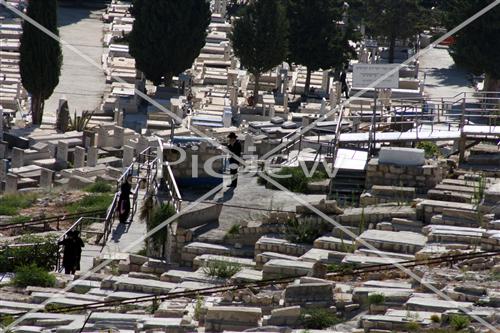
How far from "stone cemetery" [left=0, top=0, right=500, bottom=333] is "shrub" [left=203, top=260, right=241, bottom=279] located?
0.08 feet

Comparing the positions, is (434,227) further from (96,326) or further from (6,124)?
(6,124)

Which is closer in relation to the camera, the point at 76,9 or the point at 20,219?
the point at 20,219

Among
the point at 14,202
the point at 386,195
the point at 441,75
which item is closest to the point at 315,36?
the point at 441,75

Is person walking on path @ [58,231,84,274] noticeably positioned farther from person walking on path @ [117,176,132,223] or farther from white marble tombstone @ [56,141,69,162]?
white marble tombstone @ [56,141,69,162]

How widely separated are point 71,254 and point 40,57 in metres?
25.2

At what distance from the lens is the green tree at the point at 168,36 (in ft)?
186

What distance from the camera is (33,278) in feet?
86.7

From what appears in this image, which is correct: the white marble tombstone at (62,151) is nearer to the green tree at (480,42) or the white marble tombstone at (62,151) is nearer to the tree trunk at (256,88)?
the tree trunk at (256,88)

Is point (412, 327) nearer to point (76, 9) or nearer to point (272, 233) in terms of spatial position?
point (272, 233)

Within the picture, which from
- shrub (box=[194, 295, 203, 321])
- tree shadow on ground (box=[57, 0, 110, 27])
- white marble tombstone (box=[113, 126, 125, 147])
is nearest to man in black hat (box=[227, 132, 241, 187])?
shrub (box=[194, 295, 203, 321])

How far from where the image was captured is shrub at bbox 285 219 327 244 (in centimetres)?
2791

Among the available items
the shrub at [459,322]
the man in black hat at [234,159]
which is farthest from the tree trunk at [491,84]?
the shrub at [459,322]

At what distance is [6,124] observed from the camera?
4997 cm

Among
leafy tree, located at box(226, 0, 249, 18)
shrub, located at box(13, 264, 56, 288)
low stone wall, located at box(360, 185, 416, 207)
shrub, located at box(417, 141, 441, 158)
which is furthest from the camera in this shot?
leafy tree, located at box(226, 0, 249, 18)
